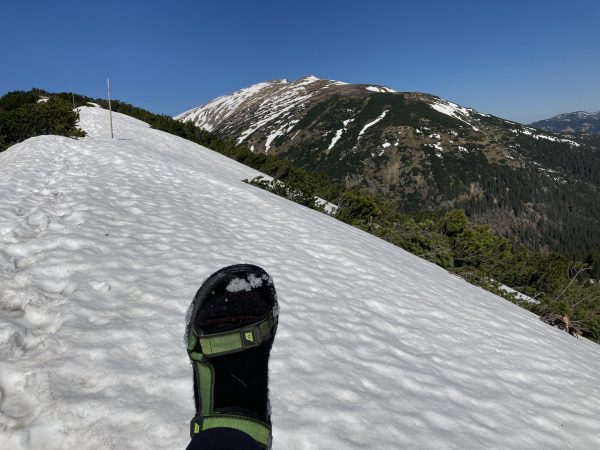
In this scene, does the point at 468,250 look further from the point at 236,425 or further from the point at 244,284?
the point at 236,425

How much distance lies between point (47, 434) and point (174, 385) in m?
0.90

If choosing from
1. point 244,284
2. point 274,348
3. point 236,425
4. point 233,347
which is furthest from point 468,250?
point 236,425

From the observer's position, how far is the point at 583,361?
629 centimetres

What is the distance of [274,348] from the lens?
398 centimetres

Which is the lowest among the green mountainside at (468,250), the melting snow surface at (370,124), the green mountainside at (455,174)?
the green mountainside at (468,250)

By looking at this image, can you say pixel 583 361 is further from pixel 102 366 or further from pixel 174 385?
pixel 102 366

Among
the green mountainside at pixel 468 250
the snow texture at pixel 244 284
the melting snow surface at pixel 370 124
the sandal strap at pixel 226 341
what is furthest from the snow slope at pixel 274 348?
the melting snow surface at pixel 370 124

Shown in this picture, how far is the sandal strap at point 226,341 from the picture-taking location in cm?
264

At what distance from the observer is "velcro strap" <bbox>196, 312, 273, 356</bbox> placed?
2637 millimetres

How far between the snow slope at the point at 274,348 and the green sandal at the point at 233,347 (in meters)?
0.39

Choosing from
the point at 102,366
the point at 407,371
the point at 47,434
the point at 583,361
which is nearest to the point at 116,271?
the point at 102,366

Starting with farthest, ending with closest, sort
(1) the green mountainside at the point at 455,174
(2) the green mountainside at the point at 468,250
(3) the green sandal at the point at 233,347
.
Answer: (1) the green mountainside at the point at 455,174, (2) the green mountainside at the point at 468,250, (3) the green sandal at the point at 233,347

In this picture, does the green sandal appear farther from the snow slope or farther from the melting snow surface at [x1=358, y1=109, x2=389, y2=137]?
the melting snow surface at [x1=358, y1=109, x2=389, y2=137]

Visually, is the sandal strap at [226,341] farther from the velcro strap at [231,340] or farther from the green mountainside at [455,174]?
the green mountainside at [455,174]
